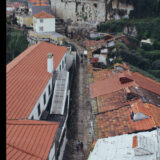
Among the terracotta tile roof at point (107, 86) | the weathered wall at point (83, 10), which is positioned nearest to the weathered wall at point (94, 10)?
the weathered wall at point (83, 10)

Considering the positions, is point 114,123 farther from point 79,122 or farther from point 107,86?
point 107,86

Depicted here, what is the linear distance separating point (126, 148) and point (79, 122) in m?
6.63

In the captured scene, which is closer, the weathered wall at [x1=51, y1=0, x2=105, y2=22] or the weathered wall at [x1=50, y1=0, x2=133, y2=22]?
the weathered wall at [x1=50, y1=0, x2=133, y2=22]

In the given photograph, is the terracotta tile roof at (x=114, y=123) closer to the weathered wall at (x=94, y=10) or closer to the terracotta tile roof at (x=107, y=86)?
the terracotta tile roof at (x=107, y=86)

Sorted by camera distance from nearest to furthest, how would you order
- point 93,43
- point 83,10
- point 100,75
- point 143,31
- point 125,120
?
point 125,120
point 100,75
point 93,43
point 143,31
point 83,10

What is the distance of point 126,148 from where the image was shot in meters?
11.7

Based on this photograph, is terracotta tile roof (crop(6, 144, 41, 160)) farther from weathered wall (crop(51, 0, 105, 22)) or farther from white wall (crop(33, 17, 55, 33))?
weathered wall (crop(51, 0, 105, 22))

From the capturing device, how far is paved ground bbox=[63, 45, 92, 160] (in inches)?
587

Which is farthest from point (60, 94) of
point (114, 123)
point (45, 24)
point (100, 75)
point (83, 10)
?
point (83, 10)

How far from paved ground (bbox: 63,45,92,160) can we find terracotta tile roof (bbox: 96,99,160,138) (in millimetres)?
2169

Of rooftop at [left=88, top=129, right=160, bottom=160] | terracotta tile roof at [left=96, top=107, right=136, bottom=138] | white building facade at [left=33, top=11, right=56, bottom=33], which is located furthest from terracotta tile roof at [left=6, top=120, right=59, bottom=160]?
white building facade at [left=33, top=11, right=56, bottom=33]

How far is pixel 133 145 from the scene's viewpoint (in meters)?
11.6

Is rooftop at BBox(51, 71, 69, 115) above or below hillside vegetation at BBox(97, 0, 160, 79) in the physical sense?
below
